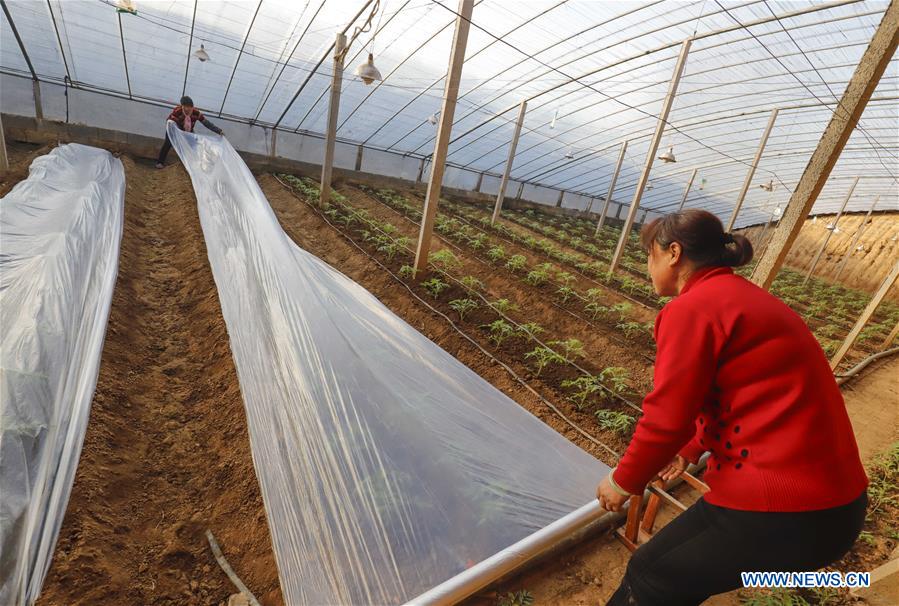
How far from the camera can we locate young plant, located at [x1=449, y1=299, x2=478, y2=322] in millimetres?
5371

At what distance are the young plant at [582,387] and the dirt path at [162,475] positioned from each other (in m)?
2.89

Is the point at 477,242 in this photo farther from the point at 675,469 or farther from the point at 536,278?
the point at 675,469

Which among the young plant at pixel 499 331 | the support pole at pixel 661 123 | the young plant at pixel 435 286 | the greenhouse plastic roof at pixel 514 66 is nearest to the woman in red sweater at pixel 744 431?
the young plant at pixel 499 331

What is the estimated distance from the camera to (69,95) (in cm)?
1194

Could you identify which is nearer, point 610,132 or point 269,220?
point 269,220

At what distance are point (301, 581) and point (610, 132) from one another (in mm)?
16654

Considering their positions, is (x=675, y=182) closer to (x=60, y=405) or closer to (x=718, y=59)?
(x=718, y=59)

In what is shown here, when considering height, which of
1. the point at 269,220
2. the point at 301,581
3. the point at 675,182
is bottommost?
the point at 301,581

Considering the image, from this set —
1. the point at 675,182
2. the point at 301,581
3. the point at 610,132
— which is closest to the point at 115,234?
the point at 301,581

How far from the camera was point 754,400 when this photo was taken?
45.6 inches

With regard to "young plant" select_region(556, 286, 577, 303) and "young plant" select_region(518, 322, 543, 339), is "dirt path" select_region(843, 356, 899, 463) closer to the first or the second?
"young plant" select_region(518, 322, 543, 339)

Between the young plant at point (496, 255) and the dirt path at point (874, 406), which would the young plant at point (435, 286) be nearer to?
the young plant at point (496, 255)

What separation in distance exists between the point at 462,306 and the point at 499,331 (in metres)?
0.59

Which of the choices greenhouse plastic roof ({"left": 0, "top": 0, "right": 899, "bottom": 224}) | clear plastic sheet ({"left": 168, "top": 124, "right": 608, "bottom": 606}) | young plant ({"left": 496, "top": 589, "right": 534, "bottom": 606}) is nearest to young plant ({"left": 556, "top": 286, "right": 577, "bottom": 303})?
clear plastic sheet ({"left": 168, "top": 124, "right": 608, "bottom": 606})
